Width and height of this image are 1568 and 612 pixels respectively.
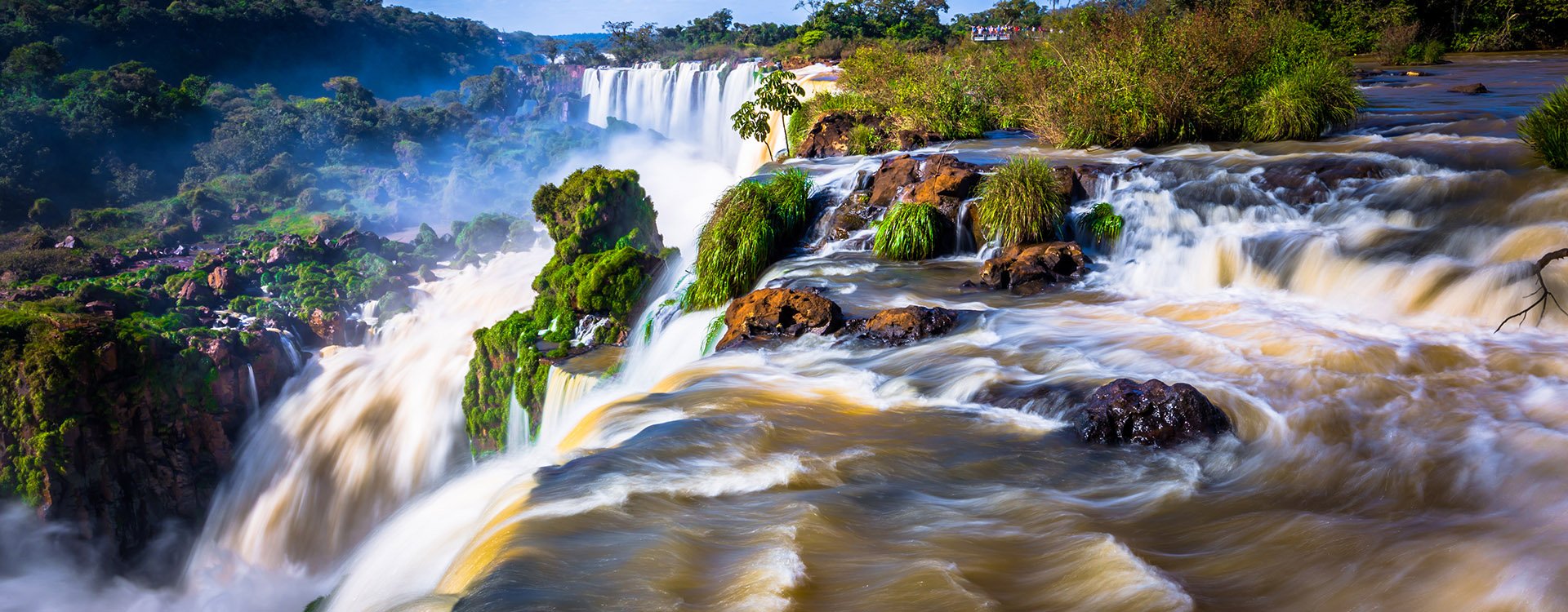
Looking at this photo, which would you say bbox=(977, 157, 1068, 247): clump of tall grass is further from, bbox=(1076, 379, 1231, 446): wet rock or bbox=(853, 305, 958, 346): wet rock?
bbox=(1076, 379, 1231, 446): wet rock

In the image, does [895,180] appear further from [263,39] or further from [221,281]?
[263,39]

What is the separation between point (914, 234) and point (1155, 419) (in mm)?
5670

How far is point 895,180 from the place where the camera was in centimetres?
1234

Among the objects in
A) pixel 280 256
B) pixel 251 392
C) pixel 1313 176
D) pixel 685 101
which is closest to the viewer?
pixel 1313 176

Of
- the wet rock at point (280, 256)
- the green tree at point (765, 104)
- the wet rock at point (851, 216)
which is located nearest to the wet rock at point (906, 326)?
the wet rock at point (851, 216)

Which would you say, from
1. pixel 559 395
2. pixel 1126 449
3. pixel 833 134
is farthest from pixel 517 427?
pixel 833 134

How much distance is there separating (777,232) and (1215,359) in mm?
6180

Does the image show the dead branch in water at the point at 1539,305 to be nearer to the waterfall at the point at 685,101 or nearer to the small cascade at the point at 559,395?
the small cascade at the point at 559,395

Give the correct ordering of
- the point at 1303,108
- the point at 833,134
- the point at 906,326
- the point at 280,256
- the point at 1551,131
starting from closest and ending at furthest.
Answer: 1. the point at 906,326
2. the point at 1551,131
3. the point at 1303,108
4. the point at 833,134
5. the point at 280,256

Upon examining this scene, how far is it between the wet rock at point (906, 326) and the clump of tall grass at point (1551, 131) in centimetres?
665

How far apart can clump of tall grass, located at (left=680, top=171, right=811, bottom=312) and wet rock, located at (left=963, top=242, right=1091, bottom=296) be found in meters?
2.87

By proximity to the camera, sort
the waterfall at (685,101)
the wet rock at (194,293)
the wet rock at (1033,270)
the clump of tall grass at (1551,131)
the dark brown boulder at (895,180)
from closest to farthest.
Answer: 1. the clump of tall grass at (1551,131)
2. the wet rock at (1033,270)
3. the dark brown boulder at (895,180)
4. the wet rock at (194,293)
5. the waterfall at (685,101)

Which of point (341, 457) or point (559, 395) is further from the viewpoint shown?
point (341, 457)

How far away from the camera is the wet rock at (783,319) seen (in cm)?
825
